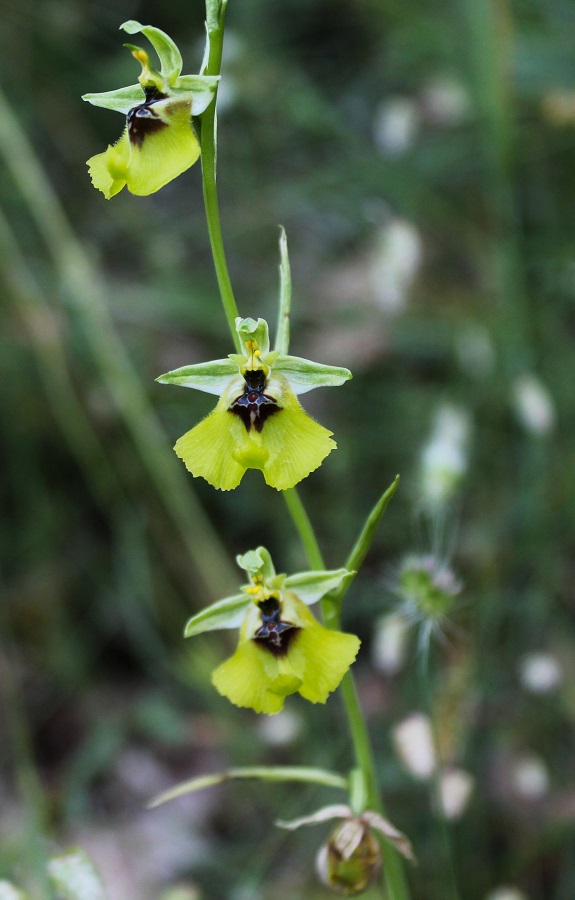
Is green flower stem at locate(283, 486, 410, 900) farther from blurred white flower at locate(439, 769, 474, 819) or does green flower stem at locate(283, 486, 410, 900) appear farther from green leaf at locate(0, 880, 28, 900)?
green leaf at locate(0, 880, 28, 900)

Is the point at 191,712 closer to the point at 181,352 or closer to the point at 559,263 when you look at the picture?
the point at 181,352

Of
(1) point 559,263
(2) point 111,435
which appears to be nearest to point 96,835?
(2) point 111,435

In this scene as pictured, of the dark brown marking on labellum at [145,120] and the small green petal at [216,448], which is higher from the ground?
the dark brown marking on labellum at [145,120]

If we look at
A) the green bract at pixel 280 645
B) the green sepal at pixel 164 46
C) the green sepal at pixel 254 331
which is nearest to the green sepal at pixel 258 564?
the green bract at pixel 280 645

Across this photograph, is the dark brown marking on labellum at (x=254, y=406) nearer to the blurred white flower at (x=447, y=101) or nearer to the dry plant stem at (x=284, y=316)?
the dry plant stem at (x=284, y=316)

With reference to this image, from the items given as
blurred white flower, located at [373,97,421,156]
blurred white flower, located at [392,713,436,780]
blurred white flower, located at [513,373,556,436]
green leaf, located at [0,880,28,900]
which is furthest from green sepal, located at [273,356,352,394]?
blurred white flower, located at [373,97,421,156]

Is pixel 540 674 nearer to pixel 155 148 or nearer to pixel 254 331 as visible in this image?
pixel 254 331
